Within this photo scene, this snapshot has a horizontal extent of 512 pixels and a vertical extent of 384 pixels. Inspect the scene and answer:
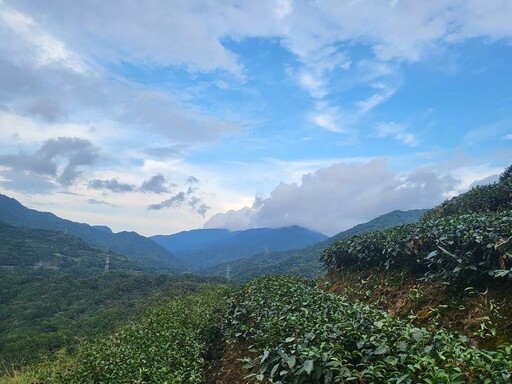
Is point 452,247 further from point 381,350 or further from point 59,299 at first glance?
point 59,299

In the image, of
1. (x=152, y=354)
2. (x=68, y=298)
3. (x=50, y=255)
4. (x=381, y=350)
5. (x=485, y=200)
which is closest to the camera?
(x=381, y=350)

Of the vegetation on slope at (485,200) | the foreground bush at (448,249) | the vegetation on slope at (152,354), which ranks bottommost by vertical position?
the vegetation on slope at (152,354)

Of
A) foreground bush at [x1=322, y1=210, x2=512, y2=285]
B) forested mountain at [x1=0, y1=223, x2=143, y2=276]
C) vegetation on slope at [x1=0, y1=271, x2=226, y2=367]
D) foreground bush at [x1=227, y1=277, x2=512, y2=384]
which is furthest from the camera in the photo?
forested mountain at [x1=0, y1=223, x2=143, y2=276]

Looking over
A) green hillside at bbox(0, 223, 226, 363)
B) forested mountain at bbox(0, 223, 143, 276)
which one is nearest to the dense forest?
green hillside at bbox(0, 223, 226, 363)

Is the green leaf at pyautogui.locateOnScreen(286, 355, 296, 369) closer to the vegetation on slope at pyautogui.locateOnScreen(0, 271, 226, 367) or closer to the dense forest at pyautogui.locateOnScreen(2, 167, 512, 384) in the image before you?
the dense forest at pyautogui.locateOnScreen(2, 167, 512, 384)

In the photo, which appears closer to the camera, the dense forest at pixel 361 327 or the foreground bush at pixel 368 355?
the foreground bush at pixel 368 355

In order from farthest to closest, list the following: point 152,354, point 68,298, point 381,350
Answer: point 68,298 < point 152,354 < point 381,350

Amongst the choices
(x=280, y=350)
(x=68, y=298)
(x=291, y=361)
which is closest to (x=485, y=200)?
(x=280, y=350)

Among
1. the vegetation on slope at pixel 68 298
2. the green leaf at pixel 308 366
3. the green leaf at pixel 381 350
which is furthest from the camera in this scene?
the vegetation on slope at pixel 68 298

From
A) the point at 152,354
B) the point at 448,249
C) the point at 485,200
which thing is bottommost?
the point at 152,354

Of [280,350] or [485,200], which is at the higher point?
[485,200]

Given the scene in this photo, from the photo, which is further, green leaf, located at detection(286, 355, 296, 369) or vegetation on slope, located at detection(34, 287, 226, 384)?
vegetation on slope, located at detection(34, 287, 226, 384)

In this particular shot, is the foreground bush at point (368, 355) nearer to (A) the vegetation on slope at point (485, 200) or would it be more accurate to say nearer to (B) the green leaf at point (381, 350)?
(B) the green leaf at point (381, 350)

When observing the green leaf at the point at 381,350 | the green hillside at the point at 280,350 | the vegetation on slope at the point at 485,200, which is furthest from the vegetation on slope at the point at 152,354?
the vegetation on slope at the point at 485,200
